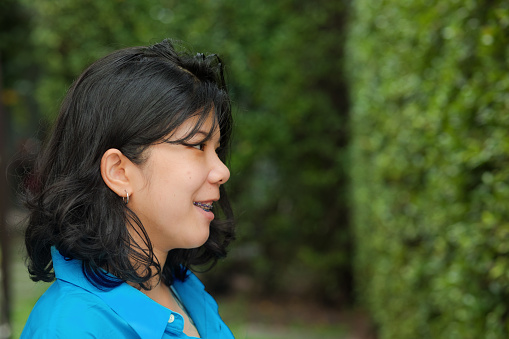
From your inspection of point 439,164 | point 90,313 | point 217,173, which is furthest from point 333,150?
point 90,313

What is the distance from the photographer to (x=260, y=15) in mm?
6559

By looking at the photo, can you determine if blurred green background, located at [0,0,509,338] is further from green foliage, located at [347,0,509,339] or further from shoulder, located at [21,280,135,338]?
shoulder, located at [21,280,135,338]

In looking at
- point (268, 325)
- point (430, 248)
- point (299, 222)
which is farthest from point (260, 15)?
point (430, 248)

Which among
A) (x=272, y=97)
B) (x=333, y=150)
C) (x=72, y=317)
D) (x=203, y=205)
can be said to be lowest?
(x=72, y=317)

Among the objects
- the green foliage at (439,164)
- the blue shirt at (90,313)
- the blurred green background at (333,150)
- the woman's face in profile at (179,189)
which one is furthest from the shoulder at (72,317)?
the blurred green background at (333,150)

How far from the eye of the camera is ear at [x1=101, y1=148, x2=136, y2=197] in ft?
5.03

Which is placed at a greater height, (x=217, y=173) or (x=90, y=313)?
(x=217, y=173)

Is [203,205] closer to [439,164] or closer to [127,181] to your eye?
[127,181]

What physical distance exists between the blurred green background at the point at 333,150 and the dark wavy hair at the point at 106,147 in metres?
1.28

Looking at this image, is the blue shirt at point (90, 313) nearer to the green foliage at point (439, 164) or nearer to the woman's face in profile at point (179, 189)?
the woman's face in profile at point (179, 189)

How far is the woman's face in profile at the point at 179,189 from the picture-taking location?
5.09 ft

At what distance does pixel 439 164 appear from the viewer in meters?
2.75

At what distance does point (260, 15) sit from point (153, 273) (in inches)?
209

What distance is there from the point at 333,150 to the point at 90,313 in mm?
5771
